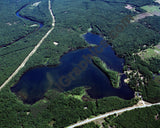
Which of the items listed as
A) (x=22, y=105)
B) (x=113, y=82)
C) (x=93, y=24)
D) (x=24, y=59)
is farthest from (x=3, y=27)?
(x=113, y=82)

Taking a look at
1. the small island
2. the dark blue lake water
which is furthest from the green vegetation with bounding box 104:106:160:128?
the small island

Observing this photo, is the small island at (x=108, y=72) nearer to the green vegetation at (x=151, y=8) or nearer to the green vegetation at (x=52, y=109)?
the green vegetation at (x=52, y=109)

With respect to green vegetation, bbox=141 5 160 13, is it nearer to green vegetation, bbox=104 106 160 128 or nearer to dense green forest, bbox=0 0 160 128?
dense green forest, bbox=0 0 160 128

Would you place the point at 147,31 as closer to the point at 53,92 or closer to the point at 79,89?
the point at 79,89

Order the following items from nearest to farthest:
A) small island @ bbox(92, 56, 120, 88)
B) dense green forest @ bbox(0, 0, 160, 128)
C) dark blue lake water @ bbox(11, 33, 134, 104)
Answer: dense green forest @ bbox(0, 0, 160, 128) → dark blue lake water @ bbox(11, 33, 134, 104) → small island @ bbox(92, 56, 120, 88)

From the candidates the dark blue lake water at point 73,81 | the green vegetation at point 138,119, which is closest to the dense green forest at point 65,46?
the green vegetation at point 138,119

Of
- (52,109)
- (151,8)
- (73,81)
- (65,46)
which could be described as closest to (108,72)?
(73,81)
